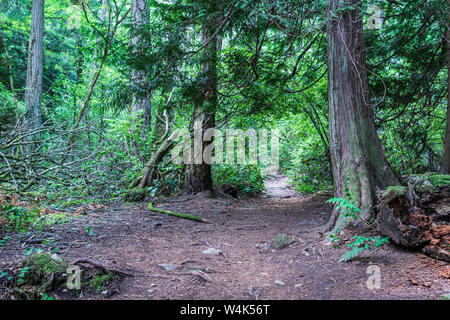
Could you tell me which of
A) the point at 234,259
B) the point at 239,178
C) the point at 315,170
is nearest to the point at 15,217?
the point at 234,259

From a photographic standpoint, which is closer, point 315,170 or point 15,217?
point 15,217

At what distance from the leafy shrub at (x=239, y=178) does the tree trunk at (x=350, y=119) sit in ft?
17.6

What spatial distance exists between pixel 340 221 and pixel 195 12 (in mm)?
4112

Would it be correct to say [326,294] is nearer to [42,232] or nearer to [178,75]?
[42,232]

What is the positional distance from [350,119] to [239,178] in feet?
20.0

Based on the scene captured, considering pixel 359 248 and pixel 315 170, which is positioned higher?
pixel 315 170

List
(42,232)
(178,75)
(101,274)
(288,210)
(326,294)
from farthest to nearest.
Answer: (288,210) → (178,75) → (42,232) → (101,274) → (326,294)

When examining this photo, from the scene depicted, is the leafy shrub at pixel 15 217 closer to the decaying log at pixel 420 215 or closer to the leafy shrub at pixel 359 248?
the leafy shrub at pixel 359 248

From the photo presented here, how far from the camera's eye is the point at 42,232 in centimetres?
386

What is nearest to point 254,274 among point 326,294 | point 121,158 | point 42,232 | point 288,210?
point 326,294

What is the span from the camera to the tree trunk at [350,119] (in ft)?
12.9

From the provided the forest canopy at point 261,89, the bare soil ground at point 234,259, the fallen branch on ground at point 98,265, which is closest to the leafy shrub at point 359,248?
the bare soil ground at point 234,259

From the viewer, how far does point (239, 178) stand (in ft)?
32.6

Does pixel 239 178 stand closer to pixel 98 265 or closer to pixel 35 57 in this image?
pixel 98 265
